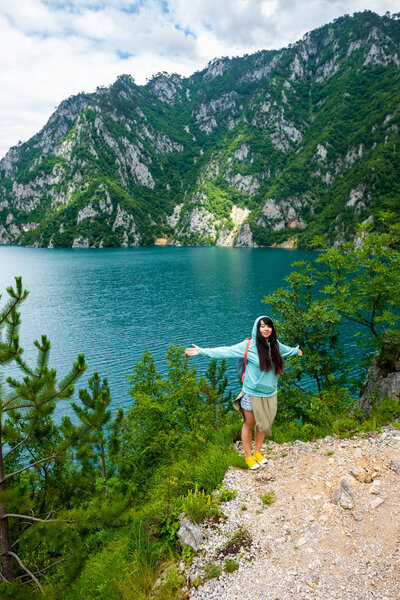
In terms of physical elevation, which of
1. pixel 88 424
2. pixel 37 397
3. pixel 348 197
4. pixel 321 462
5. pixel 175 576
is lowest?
pixel 175 576

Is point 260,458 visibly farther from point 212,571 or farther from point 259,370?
point 212,571

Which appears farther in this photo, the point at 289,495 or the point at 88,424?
the point at 88,424

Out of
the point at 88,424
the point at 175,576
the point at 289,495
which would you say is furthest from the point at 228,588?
the point at 88,424

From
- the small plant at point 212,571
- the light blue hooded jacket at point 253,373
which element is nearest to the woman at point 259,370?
the light blue hooded jacket at point 253,373

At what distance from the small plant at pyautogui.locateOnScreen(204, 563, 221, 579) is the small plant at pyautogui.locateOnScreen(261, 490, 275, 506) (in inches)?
44.9

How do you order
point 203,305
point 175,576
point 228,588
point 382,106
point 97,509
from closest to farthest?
point 228,588, point 175,576, point 97,509, point 203,305, point 382,106

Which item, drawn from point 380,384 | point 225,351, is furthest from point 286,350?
Answer: point 380,384

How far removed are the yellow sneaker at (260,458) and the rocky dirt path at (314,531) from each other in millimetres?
135

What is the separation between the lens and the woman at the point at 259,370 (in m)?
5.09

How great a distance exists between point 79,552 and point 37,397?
2.53 m

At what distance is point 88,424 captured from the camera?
17.8 ft

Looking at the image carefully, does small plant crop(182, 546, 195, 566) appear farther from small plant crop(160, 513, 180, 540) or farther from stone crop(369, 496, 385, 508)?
stone crop(369, 496, 385, 508)

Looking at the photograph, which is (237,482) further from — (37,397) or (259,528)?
(37,397)

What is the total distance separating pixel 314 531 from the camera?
12.8ft
